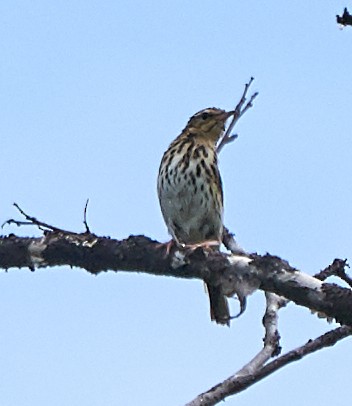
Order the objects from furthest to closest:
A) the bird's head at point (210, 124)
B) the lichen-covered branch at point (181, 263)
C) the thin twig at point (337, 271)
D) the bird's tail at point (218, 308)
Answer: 1. the bird's head at point (210, 124)
2. the bird's tail at point (218, 308)
3. the thin twig at point (337, 271)
4. the lichen-covered branch at point (181, 263)

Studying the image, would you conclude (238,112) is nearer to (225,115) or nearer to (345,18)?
(225,115)

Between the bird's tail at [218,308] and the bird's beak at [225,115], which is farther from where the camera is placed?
the bird's beak at [225,115]

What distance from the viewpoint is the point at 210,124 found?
28.2ft

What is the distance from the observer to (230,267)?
4293mm

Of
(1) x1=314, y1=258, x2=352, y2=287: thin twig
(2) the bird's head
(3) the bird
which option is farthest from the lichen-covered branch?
(2) the bird's head

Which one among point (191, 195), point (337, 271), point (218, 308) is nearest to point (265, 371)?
point (337, 271)

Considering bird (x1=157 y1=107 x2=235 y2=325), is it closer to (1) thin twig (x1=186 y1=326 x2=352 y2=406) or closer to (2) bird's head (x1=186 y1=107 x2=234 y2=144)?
(2) bird's head (x1=186 y1=107 x2=234 y2=144)

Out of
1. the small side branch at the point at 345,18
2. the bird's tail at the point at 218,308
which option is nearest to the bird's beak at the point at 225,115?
the bird's tail at the point at 218,308

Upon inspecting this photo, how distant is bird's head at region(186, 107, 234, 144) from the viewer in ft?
28.0

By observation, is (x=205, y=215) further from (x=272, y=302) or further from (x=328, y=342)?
(x=328, y=342)

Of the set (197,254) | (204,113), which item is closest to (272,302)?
(197,254)

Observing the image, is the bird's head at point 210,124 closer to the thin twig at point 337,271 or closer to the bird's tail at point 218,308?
the bird's tail at point 218,308

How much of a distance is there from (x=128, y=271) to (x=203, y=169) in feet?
11.6

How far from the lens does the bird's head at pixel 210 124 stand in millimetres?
8531
